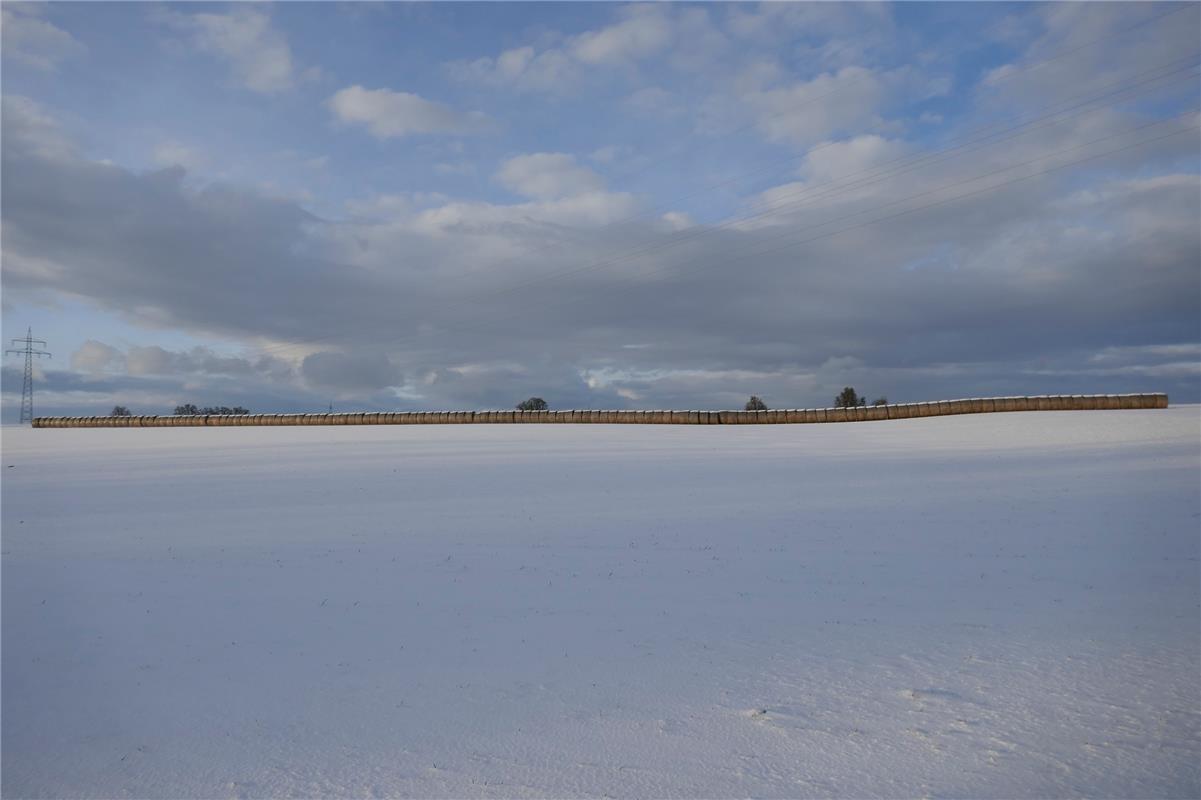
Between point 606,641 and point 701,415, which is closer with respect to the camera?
point 606,641

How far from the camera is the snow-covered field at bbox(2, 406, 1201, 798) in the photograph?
10.9 ft

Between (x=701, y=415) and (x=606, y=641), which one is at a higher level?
(x=701, y=415)

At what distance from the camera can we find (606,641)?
4691 mm

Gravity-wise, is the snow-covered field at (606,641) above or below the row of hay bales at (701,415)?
below

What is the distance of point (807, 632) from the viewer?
15.8 ft

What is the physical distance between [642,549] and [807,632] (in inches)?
90.5

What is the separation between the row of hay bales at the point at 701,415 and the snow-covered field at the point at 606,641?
41.2 ft

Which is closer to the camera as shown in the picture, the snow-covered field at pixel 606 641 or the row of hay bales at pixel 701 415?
the snow-covered field at pixel 606 641

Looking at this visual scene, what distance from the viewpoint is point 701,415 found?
2433 centimetres

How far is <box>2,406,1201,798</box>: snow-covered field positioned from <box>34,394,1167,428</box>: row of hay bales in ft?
41.2

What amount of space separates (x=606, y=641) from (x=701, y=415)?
65.4ft

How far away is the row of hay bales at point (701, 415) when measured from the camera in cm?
2159

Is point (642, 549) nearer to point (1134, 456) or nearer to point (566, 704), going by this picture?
point (566, 704)

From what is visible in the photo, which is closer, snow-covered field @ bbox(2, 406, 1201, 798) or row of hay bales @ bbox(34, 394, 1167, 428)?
snow-covered field @ bbox(2, 406, 1201, 798)
